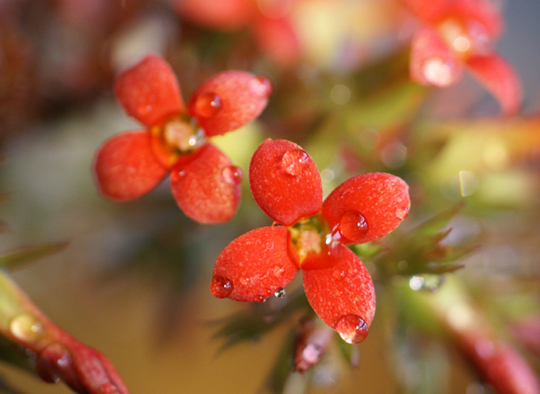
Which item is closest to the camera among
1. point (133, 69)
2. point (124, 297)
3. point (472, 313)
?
point (133, 69)

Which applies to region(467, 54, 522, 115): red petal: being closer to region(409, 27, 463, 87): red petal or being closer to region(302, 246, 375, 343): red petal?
region(409, 27, 463, 87): red petal

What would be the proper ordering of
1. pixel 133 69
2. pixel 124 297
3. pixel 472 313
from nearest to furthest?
pixel 133 69 < pixel 472 313 < pixel 124 297

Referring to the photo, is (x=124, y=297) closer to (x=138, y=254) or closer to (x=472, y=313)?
(x=138, y=254)

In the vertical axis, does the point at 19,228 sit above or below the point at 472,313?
above

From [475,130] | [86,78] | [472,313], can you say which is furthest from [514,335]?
[86,78]

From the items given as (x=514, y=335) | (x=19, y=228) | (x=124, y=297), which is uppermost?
(x=19, y=228)

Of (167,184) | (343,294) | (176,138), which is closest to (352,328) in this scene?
(343,294)

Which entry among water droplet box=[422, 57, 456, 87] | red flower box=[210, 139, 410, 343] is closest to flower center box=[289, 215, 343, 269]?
red flower box=[210, 139, 410, 343]

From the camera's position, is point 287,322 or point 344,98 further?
point 344,98

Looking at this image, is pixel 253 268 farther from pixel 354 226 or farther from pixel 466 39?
pixel 466 39
